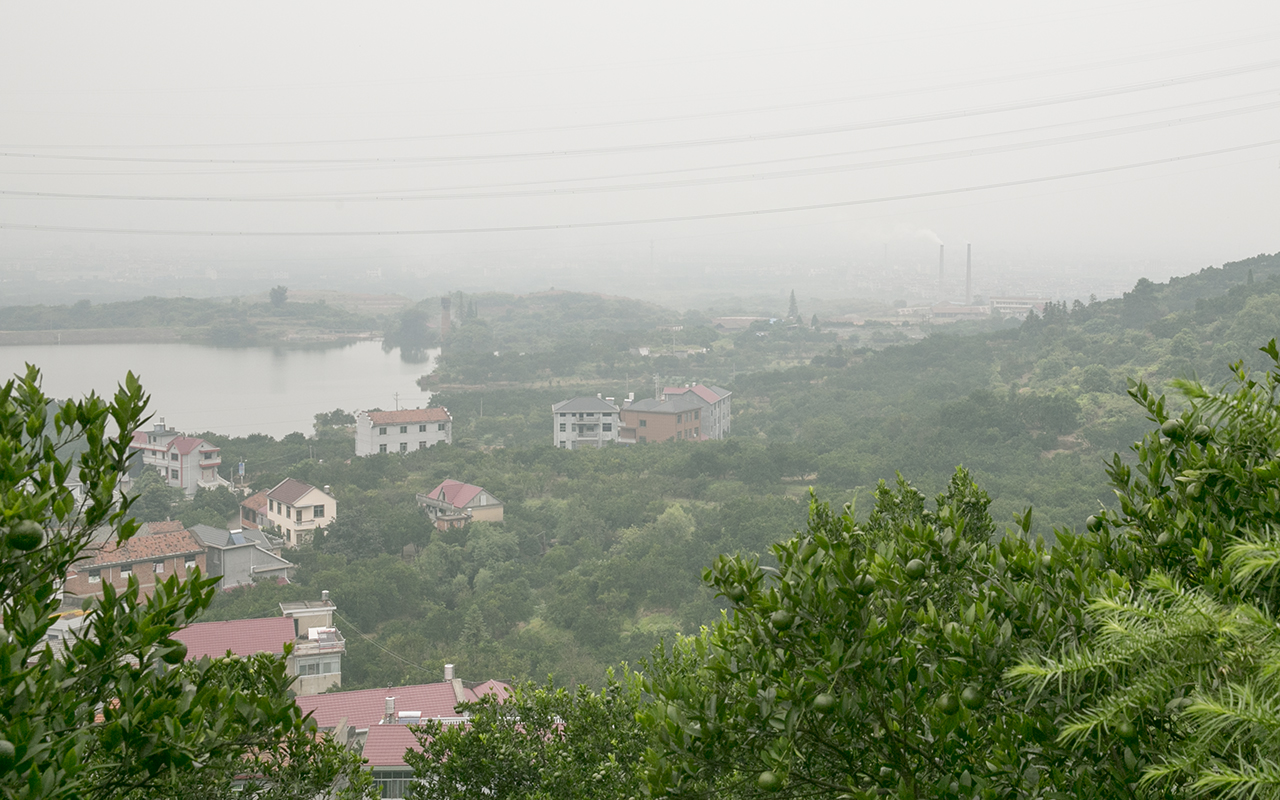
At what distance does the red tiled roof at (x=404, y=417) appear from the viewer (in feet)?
97.1

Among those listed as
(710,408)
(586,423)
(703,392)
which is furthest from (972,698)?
(703,392)

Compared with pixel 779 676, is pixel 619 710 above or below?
below

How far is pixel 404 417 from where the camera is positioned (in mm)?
30047

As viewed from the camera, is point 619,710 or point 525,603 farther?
point 525,603

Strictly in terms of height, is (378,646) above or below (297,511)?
below

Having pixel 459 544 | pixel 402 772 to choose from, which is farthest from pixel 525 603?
pixel 402 772

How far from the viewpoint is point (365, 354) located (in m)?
51.8

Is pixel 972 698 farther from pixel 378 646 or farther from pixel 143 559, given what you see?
pixel 143 559

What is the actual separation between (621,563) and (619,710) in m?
13.7

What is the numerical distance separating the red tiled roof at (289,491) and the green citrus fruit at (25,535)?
68.5ft

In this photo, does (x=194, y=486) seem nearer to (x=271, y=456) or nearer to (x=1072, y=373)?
(x=271, y=456)

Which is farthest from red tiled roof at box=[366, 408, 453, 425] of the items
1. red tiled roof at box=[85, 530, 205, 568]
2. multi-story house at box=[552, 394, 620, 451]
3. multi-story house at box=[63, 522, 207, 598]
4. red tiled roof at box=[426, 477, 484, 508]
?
multi-story house at box=[63, 522, 207, 598]

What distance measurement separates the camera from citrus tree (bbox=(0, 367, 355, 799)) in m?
1.43

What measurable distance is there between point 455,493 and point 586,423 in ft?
35.0
